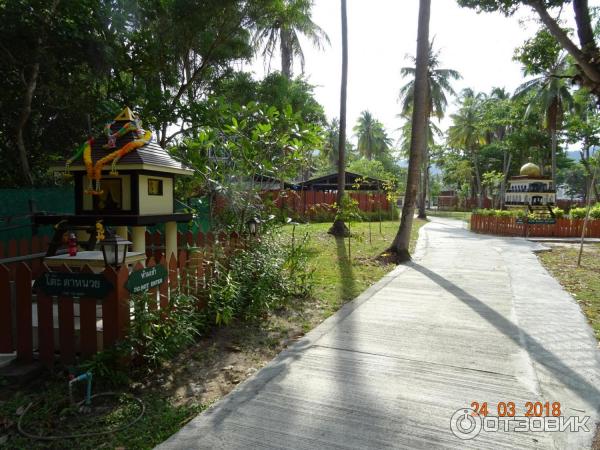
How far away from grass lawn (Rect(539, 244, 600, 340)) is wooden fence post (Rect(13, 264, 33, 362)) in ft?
20.1

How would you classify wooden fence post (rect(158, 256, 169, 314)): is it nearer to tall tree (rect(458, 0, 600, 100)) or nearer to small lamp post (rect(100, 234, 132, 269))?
small lamp post (rect(100, 234, 132, 269))

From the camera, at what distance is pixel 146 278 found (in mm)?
3680

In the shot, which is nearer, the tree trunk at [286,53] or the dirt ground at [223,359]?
the dirt ground at [223,359]

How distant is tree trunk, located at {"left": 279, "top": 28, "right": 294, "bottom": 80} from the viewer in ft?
66.9

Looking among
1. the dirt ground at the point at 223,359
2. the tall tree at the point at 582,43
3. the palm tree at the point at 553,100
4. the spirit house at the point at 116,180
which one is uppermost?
the palm tree at the point at 553,100

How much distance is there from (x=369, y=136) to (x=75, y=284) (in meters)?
61.7

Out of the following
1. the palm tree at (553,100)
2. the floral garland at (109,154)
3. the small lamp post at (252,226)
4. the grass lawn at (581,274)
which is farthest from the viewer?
the palm tree at (553,100)

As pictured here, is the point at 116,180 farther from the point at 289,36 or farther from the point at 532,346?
the point at 289,36

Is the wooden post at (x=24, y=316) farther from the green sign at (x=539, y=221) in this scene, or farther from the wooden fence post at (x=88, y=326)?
the green sign at (x=539, y=221)

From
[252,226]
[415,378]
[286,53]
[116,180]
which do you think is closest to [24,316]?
[116,180]

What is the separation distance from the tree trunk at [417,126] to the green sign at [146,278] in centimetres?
744

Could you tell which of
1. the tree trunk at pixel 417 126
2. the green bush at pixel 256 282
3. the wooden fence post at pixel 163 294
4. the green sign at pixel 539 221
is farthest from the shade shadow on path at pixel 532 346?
the green sign at pixel 539 221

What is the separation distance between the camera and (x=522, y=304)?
6.11 metres

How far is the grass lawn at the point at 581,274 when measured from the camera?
6023mm
